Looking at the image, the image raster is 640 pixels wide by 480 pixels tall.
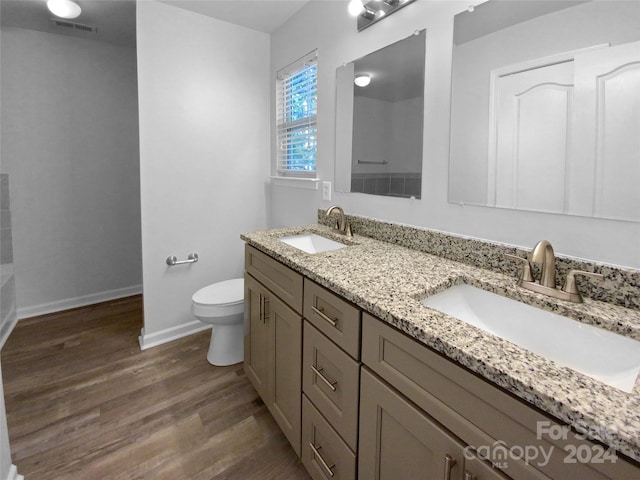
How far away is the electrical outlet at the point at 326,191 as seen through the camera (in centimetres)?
209

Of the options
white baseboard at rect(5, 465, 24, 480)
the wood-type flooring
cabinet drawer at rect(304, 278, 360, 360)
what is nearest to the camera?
cabinet drawer at rect(304, 278, 360, 360)

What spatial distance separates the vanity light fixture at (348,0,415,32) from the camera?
5.07 feet

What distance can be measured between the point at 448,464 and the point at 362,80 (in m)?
1.71

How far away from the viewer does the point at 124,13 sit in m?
2.33

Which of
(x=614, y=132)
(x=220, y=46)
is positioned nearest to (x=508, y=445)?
(x=614, y=132)

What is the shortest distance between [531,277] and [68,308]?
349 cm

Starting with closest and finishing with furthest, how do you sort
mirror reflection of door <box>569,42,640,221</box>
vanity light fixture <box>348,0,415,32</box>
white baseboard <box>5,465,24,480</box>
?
mirror reflection of door <box>569,42,640,221</box> → white baseboard <box>5,465,24,480</box> → vanity light fixture <box>348,0,415,32</box>

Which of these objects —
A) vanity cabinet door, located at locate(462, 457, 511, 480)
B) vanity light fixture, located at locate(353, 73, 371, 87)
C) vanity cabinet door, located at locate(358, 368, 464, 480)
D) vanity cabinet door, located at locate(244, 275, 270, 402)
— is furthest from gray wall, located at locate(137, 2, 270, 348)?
vanity cabinet door, located at locate(462, 457, 511, 480)

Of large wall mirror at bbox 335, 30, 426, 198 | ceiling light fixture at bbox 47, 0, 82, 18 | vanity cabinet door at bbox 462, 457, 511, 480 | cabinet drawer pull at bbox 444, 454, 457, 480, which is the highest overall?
ceiling light fixture at bbox 47, 0, 82, 18

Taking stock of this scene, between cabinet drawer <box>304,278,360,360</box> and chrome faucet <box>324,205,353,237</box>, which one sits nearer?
cabinet drawer <box>304,278,360,360</box>

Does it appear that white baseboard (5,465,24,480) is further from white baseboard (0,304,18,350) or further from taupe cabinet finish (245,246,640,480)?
white baseboard (0,304,18,350)

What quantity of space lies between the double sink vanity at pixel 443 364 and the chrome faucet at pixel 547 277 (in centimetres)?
3

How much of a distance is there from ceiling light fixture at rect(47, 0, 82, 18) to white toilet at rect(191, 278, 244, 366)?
194 cm

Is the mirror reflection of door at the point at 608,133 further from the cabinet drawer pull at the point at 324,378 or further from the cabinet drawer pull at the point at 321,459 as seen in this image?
the cabinet drawer pull at the point at 321,459
